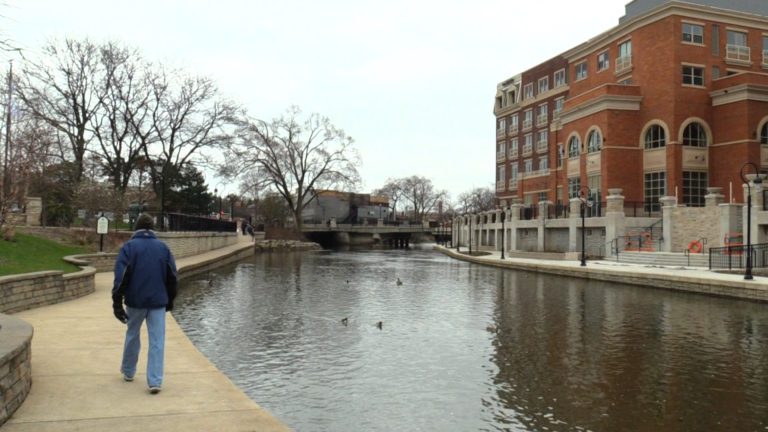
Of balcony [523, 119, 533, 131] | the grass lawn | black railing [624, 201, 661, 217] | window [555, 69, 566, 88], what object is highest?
window [555, 69, 566, 88]

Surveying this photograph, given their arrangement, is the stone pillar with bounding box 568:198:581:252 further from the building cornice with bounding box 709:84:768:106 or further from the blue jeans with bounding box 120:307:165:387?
the blue jeans with bounding box 120:307:165:387

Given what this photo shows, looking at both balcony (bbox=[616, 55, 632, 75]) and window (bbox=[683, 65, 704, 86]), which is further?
balcony (bbox=[616, 55, 632, 75])

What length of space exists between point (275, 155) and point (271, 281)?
164 ft

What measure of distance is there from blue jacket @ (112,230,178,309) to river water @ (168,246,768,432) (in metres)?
2.00

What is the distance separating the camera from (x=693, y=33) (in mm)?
39281

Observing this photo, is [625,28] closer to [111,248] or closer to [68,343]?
[111,248]

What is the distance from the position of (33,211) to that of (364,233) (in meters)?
66.6

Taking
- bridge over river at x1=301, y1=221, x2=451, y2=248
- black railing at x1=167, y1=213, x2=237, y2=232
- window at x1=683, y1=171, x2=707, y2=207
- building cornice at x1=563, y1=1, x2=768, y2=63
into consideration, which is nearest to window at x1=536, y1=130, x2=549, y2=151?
building cornice at x1=563, y1=1, x2=768, y2=63

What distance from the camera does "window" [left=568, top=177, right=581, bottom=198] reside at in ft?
146

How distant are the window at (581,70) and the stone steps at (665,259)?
21629 millimetres

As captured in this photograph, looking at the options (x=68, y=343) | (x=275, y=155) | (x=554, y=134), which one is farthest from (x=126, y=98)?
(x=68, y=343)

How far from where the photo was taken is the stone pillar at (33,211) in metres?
28.6

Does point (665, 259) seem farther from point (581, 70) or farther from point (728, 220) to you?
point (581, 70)

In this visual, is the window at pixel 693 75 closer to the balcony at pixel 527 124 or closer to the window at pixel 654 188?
the window at pixel 654 188
